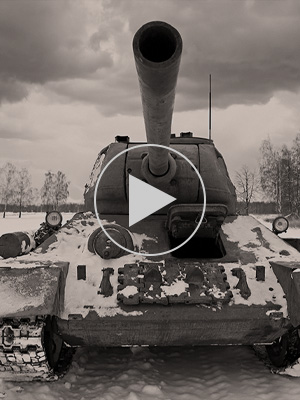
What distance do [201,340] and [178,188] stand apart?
211 cm

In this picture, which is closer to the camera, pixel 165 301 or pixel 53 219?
pixel 165 301

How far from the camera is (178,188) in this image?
619cm

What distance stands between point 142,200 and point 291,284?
7.66ft

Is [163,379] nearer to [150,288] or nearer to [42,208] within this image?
[150,288]

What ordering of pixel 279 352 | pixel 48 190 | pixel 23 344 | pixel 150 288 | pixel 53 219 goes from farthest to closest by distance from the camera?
pixel 48 190 < pixel 53 219 < pixel 279 352 < pixel 150 288 < pixel 23 344

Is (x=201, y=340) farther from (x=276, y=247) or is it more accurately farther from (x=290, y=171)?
(x=290, y=171)

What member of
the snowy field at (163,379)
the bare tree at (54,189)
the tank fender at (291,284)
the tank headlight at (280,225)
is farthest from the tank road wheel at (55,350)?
the bare tree at (54,189)

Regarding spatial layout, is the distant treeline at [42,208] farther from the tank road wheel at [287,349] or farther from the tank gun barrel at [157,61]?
the tank gun barrel at [157,61]

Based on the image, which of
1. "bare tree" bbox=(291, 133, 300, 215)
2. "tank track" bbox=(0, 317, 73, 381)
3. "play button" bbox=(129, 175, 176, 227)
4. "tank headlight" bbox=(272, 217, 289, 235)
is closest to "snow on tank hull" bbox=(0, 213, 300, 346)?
"tank track" bbox=(0, 317, 73, 381)

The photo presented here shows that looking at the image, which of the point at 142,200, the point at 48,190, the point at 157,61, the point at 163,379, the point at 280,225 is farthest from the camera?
the point at 48,190

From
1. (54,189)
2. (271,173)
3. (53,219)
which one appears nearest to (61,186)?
(54,189)

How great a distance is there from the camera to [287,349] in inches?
202

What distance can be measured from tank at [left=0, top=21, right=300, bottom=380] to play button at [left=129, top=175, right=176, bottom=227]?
156mm

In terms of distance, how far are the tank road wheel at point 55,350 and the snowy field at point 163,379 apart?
0.45 feet
